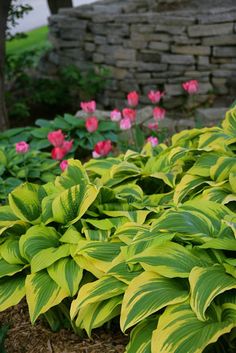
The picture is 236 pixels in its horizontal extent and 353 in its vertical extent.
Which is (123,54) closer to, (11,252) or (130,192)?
(130,192)

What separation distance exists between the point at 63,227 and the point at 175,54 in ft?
14.4

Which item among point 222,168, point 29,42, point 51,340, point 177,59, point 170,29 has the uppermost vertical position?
point 222,168

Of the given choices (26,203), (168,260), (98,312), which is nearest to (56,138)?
(26,203)

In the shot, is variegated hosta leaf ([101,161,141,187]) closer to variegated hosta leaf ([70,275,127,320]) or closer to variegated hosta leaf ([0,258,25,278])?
variegated hosta leaf ([0,258,25,278])

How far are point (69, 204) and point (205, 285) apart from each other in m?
0.84

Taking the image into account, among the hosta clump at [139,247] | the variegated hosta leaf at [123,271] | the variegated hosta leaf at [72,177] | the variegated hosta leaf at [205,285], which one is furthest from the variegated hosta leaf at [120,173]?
the variegated hosta leaf at [205,285]

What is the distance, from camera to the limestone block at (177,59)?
640 cm

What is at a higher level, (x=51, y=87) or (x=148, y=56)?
(x=148, y=56)

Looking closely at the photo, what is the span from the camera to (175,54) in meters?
6.48

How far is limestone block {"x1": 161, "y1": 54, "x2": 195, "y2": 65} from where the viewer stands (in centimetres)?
640

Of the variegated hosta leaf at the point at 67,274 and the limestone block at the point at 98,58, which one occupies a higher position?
the variegated hosta leaf at the point at 67,274

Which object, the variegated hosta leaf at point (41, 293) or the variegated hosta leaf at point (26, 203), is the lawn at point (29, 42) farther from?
the variegated hosta leaf at point (41, 293)

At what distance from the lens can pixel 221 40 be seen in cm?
621

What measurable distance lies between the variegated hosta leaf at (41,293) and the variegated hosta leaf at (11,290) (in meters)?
0.11
